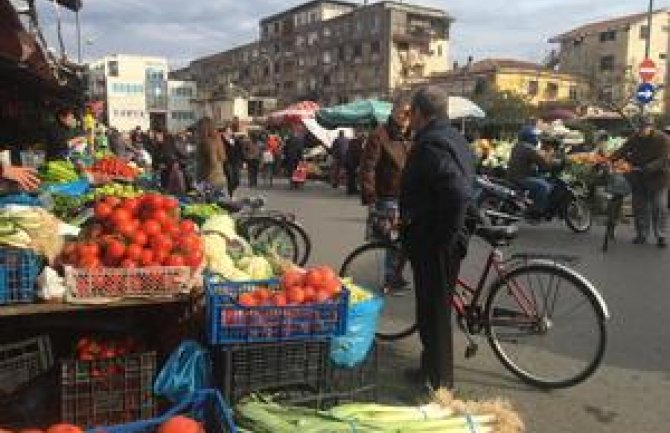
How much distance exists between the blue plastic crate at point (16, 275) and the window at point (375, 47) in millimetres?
89380

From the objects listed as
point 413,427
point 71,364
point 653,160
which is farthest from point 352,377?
point 653,160

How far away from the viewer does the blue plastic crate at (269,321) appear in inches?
154

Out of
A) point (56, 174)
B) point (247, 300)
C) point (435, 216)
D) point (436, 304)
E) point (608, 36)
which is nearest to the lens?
point (247, 300)

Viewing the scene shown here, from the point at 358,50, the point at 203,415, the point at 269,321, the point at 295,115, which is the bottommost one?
the point at 203,415

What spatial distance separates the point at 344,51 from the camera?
9712cm

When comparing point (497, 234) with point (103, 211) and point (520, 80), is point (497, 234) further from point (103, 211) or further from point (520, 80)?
point (520, 80)

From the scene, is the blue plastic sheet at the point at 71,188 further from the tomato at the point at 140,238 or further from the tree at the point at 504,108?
the tree at the point at 504,108

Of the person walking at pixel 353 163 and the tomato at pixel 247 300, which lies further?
the person walking at pixel 353 163

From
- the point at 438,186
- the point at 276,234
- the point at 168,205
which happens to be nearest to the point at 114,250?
the point at 168,205

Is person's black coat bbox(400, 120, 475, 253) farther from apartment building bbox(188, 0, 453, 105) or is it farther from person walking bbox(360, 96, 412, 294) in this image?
apartment building bbox(188, 0, 453, 105)

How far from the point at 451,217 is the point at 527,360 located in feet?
4.98

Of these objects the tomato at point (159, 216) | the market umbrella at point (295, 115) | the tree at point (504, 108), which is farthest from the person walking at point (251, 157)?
the tomato at point (159, 216)

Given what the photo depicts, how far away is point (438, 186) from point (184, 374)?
201 cm

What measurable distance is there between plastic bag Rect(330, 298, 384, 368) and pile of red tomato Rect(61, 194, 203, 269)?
0.95m
